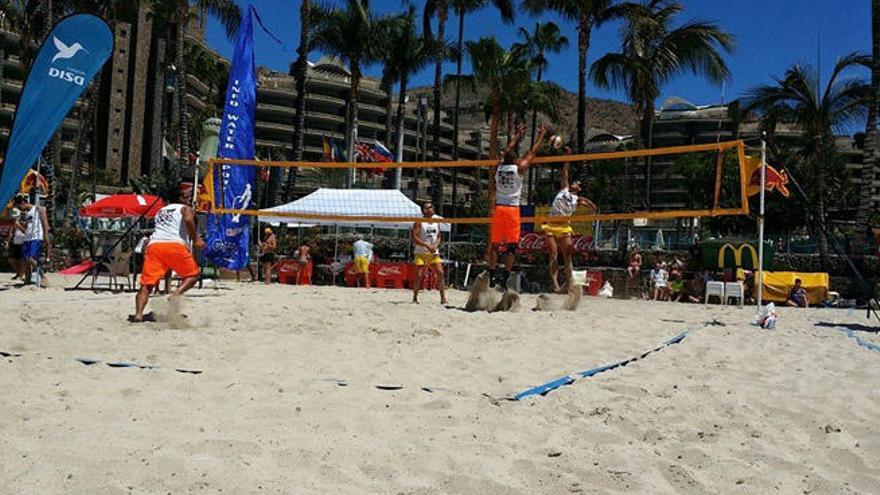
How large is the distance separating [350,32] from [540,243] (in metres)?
13.7

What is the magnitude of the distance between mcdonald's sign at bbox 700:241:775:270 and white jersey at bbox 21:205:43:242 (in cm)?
1223

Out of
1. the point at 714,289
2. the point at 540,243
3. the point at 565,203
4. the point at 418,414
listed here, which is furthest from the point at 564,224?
the point at 540,243

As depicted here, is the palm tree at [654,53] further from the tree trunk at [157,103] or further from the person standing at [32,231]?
the tree trunk at [157,103]

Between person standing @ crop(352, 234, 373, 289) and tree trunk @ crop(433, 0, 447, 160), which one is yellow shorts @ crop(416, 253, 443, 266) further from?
tree trunk @ crop(433, 0, 447, 160)

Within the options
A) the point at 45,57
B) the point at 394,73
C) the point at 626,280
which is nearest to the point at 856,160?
the point at 394,73

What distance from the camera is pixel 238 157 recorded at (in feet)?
35.7

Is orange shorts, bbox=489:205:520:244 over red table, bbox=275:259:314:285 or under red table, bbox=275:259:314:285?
over


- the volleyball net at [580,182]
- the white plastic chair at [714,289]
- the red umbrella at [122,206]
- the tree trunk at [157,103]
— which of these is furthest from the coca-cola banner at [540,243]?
the tree trunk at [157,103]

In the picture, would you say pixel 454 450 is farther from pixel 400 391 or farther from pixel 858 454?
pixel 858 454

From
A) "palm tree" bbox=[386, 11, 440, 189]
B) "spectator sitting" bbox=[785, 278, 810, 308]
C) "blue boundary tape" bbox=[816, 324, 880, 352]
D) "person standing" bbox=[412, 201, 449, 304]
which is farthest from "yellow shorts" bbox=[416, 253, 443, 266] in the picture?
"palm tree" bbox=[386, 11, 440, 189]

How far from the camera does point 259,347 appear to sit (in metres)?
4.84

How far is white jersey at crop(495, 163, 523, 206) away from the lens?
7523 mm

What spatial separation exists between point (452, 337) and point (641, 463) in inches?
105

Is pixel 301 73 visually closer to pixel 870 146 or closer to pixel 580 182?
pixel 580 182
